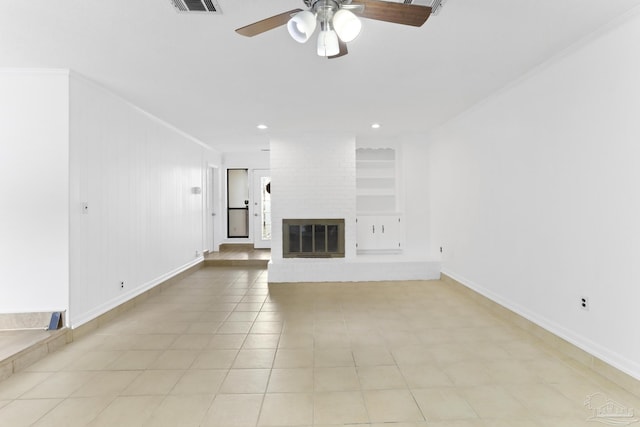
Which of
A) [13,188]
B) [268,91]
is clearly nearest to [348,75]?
[268,91]

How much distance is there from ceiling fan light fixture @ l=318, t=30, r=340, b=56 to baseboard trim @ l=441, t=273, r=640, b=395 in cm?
284

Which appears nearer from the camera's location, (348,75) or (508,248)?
(348,75)

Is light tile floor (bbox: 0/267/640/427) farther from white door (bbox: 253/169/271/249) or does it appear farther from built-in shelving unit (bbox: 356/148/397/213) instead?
white door (bbox: 253/169/271/249)

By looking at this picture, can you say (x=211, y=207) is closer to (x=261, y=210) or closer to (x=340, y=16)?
(x=261, y=210)

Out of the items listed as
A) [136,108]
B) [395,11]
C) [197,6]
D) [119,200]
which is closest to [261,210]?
[136,108]

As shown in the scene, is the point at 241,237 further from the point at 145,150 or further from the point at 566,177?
the point at 566,177

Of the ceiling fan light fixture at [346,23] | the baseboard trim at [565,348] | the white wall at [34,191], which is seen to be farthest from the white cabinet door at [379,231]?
the ceiling fan light fixture at [346,23]

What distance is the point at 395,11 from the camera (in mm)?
1575

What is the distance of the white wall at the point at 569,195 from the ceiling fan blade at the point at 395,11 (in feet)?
5.49

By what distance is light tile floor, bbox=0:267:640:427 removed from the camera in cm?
198

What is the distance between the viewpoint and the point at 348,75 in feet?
10.1

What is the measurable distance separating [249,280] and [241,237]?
274 centimetres

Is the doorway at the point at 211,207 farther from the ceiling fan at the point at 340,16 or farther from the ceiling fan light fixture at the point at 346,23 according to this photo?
the ceiling fan light fixture at the point at 346,23

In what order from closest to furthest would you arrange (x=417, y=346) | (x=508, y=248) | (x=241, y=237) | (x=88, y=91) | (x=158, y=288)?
(x=417, y=346), (x=88, y=91), (x=508, y=248), (x=158, y=288), (x=241, y=237)
